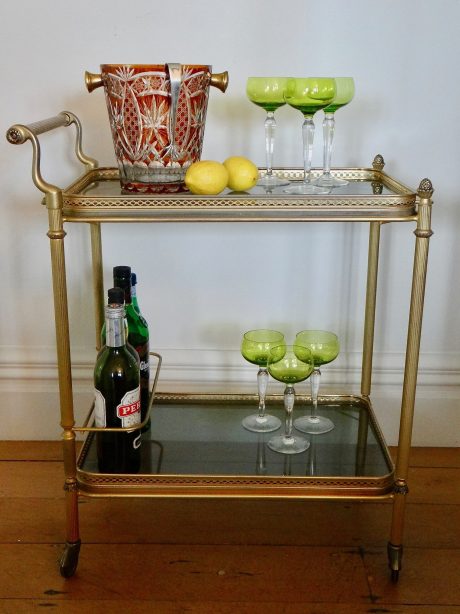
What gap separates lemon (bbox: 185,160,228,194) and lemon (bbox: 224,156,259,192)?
0.14 ft

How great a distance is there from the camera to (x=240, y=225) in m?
1.62

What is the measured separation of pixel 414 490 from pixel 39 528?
77 cm

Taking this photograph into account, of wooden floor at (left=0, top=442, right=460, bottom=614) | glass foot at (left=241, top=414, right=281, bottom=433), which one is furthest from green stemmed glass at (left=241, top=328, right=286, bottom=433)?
wooden floor at (left=0, top=442, right=460, bottom=614)

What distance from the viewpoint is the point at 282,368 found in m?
1.42

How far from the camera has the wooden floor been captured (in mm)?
1263

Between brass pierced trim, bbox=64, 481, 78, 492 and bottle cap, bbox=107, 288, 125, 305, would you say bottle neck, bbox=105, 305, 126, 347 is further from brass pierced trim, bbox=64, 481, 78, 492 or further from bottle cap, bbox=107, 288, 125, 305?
brass pierced trim, bbox=64, 481, 78, 492

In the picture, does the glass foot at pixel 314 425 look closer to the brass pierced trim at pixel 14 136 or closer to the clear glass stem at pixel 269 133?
the clear glass stem at pixel 269 133

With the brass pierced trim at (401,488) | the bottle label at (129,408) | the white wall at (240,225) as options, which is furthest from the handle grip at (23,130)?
the brass pierced trim at (401,488)

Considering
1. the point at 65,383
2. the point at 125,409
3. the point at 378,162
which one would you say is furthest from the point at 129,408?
the point at 378,162

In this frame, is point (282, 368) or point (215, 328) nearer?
point (282, 368)

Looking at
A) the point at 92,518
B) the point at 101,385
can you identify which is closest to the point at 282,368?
the point at 101,385

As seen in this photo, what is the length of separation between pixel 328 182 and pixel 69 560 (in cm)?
A: 80

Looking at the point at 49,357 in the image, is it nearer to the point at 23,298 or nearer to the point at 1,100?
the point at 23,298

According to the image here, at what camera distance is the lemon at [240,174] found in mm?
1242
